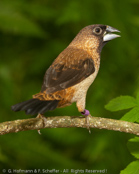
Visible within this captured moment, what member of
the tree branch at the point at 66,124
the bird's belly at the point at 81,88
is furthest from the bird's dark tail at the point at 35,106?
the bird's belly at the point at 81,88

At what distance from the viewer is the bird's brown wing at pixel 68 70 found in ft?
7.91

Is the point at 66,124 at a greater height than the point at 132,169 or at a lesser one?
greater

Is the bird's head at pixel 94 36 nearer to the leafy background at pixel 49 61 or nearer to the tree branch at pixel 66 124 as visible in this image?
the tree branch at pixel 66 124

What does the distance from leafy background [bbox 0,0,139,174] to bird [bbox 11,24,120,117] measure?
0.98 m

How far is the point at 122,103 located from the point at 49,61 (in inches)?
109

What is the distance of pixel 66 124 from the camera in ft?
7.84

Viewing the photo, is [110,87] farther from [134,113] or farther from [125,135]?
[134,113]

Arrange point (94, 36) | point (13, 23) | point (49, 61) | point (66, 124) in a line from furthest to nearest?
point (49, 61), point (13, 23), point (94, 36), point (66, 124)

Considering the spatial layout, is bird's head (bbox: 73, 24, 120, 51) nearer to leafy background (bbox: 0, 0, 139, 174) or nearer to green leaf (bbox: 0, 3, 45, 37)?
leafy background (bbox: 0, 0, 139, 174)

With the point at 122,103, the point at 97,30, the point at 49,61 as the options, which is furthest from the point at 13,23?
the point at 122,103

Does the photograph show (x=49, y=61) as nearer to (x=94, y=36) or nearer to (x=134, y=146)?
(x=94, y=36)

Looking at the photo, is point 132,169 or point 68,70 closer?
Result: point 132,169

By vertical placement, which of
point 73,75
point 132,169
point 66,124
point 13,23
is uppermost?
point 13,23

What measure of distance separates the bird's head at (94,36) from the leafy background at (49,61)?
2.86ft
